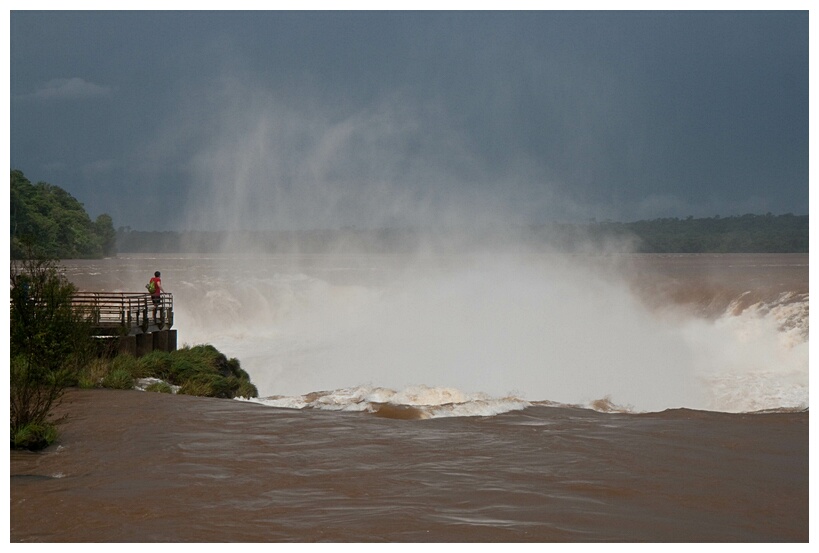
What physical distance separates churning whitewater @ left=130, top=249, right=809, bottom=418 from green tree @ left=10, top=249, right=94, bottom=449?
4094 millimetres

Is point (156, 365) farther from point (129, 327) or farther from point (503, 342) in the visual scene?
point (503, 342)

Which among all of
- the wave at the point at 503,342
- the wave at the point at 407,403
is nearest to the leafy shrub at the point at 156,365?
the wave at the point at 407,403

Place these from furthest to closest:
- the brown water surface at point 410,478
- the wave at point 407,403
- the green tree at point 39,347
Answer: the wave at point 407,403, the green tree at point 39,347, the brown water surface at point 410,478

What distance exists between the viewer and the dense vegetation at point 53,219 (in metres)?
76.1

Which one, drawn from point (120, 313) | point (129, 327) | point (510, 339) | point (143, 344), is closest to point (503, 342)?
point (510, 339)

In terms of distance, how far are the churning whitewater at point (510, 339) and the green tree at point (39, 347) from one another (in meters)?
4.09

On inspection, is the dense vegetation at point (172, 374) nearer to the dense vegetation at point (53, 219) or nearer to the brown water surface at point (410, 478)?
the brown water surface at point (410, 478)

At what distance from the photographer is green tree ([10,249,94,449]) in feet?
32.9

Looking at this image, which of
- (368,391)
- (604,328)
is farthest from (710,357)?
(368,391)

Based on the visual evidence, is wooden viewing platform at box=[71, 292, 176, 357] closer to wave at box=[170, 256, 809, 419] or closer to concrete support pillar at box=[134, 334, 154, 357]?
concrete support pillar at box=[134, 334, 154, 357]

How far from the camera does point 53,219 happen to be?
8969 centimetres

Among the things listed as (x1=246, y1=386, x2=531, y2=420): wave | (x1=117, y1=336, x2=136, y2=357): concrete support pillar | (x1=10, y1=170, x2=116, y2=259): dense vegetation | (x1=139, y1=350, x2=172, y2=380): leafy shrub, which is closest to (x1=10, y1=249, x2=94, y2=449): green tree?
(x1=139, y1=350, x2=172, y2=380): leafy shrub

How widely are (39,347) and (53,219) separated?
8331 cm

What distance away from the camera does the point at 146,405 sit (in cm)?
1312
